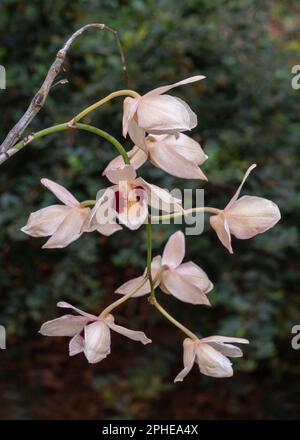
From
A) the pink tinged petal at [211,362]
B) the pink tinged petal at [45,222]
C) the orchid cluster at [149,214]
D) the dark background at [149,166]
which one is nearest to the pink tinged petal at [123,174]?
the orchid cluster at [149,214]

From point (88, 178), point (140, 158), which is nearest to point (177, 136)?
point (140, 158)

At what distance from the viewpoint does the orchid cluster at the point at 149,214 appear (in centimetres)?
68

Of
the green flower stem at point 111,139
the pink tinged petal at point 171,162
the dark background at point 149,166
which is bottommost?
the dark background at point 149,166

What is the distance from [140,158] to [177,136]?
0.17 ft

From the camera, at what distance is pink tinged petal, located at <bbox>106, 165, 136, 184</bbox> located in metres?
0.67

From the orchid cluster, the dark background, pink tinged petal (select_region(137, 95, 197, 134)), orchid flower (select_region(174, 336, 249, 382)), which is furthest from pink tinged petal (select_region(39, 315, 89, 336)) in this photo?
the dark background

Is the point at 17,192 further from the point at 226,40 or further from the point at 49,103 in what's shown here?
the point at 226,40

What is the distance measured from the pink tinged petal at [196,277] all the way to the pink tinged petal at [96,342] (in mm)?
107

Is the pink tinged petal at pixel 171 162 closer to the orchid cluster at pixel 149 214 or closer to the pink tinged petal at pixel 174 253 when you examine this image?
the orchid cluster at pixel 149 214

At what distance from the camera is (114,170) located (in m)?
0.67

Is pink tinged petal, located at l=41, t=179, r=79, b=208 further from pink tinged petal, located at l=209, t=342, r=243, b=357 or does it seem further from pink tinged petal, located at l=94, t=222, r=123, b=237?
pink tinged petal, located at l=209, t=342, r=243, b=357

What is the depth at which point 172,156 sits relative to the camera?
2.41 feet

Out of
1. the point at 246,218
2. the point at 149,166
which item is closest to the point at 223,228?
the point at 246,218

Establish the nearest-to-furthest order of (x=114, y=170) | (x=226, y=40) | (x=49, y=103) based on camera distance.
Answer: (x=114, y=170)
(x=49, y=103)
(x=226, y=40)
